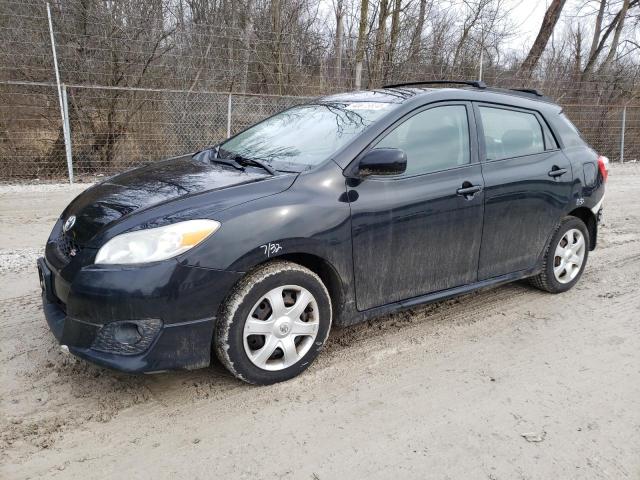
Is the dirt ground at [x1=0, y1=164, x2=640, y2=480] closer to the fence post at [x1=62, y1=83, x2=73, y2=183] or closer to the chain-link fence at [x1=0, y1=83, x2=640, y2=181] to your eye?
the fence post at [x1=62, y1=83, x2=73, y2=183]

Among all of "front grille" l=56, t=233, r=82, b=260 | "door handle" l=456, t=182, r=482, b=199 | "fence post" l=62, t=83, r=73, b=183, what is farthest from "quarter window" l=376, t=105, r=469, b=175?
"fence post" l=62, t=83, r=73, b=183

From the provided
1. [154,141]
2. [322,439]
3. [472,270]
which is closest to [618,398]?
[472,270]

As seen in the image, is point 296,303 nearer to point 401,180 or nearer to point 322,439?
point 322,439

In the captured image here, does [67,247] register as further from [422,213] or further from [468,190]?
[468,190]

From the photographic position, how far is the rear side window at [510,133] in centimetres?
394

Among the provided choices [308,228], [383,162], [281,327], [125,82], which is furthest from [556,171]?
[125,82]

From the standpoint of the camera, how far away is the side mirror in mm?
3184

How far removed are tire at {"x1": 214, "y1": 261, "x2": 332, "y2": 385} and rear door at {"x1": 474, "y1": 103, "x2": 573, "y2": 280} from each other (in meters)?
1.47

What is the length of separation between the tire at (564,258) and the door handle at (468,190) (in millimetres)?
1130

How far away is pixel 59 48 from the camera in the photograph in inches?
375

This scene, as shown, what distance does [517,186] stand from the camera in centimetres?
396

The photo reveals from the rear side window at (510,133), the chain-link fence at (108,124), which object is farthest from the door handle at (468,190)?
the chain-link fence at (108,124)

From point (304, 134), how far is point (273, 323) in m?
1.43

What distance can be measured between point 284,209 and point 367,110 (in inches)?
45.0
